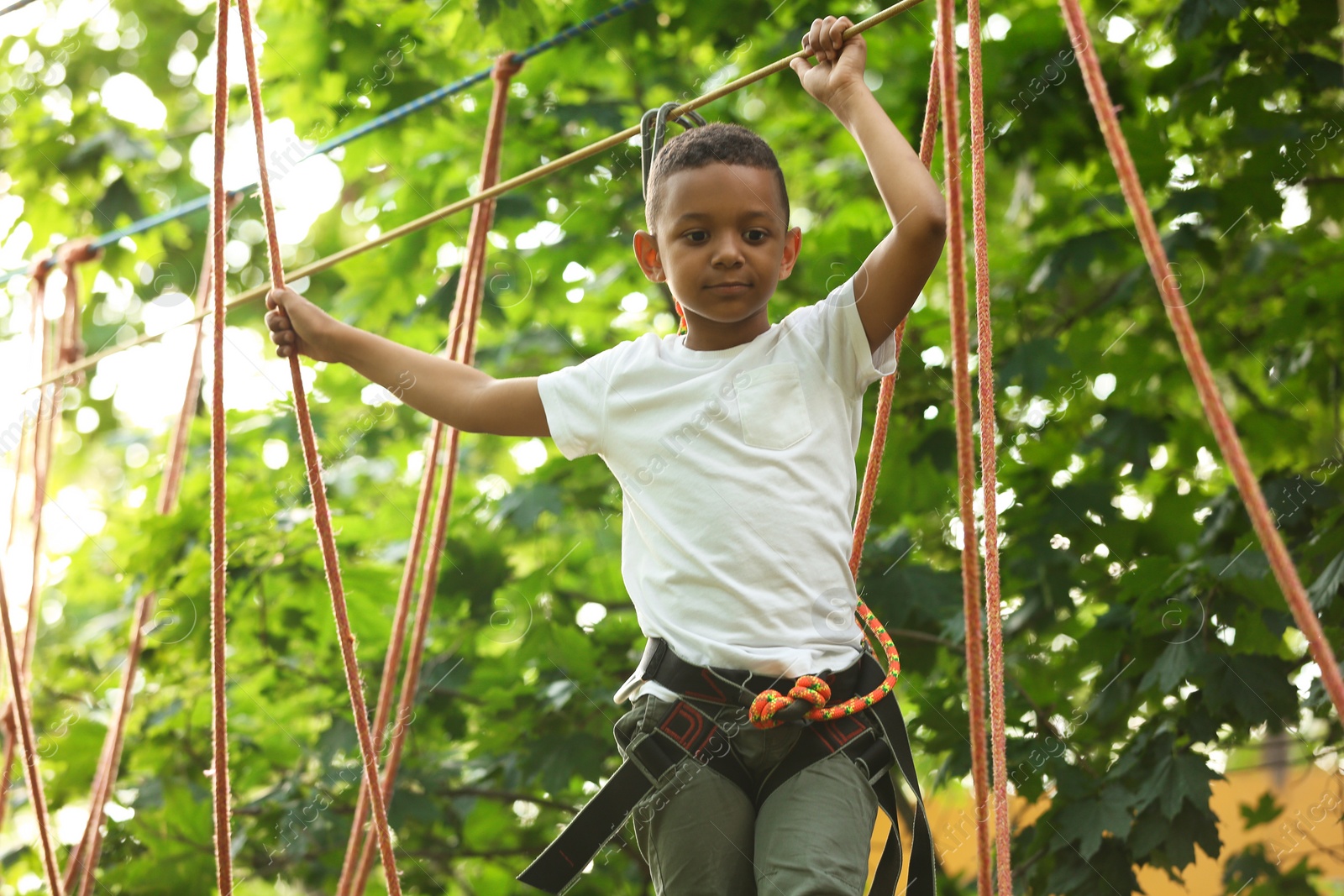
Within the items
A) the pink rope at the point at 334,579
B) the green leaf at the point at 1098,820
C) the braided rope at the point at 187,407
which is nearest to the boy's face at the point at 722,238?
the pink rope at the point at 334,579

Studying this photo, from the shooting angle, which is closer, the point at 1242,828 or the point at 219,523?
the point at 219,523

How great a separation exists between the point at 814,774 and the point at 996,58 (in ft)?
8.01

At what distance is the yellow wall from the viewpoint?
2.72 m

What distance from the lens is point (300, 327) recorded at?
176cm

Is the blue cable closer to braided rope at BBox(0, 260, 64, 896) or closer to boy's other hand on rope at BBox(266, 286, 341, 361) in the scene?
braided rope at BBox(0, 260, 64, 896)

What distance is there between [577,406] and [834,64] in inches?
21.5

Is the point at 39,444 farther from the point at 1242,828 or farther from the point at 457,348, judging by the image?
the point at 1242,828

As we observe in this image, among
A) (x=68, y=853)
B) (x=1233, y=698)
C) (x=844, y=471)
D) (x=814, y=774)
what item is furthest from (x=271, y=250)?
(x=68, y=853)

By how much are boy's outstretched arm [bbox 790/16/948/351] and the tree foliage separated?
1.35m

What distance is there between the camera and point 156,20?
554 centimetres

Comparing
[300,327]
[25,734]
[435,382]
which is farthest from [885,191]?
[25,734]

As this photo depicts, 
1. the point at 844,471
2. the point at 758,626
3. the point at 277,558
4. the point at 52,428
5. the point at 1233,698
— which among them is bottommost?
the point at 1233,698

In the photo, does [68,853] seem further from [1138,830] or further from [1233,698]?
[1233,698]

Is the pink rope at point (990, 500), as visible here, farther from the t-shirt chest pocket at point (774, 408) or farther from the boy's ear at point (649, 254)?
the boy's ear at point (649, 254)
